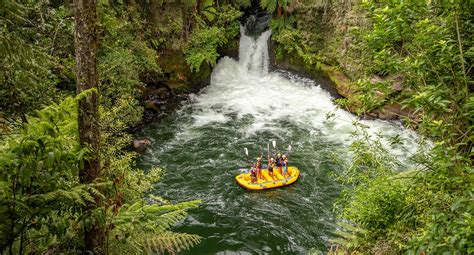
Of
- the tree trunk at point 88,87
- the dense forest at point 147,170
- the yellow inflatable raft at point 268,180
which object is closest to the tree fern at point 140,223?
the dense forest at point 147,170

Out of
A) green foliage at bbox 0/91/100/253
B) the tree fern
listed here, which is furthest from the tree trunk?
green foliage at bbox 0/91/100/253

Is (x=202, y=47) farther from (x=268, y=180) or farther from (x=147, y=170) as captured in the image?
(x=268, y=180)

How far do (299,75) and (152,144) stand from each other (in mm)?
9460

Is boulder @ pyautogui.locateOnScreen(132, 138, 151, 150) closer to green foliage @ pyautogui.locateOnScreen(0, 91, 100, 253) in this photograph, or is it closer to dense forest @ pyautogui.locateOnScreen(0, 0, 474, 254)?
dense forest @ pyautogui.locateOnScreen(0, 0, 474, 254)

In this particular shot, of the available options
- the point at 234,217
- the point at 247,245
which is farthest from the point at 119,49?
the point at 247,245

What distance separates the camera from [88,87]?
3.65 m

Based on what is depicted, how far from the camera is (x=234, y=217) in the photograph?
1007 centimetres

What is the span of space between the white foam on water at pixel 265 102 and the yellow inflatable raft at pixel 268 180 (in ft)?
10.6

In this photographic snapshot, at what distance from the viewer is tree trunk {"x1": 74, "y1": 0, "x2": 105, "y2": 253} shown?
138 inches

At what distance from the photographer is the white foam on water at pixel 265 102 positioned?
15.0m

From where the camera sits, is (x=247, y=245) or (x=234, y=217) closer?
(x=247, y=245)

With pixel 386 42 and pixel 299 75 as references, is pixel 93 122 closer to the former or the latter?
pixel 386 42

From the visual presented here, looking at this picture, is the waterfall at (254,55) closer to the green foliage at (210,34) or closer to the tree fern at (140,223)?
the green foliage at (210,34)

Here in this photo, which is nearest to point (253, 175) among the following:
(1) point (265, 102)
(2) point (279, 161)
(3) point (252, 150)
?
(2) point (279, 161)
